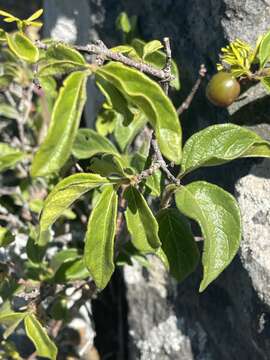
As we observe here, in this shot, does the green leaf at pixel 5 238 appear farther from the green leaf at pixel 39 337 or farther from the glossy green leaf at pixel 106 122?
the glossy green leaf at pixel 106 122

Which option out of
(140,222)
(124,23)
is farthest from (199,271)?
(124,23)

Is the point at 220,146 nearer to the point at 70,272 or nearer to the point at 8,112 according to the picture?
the point at 70,272

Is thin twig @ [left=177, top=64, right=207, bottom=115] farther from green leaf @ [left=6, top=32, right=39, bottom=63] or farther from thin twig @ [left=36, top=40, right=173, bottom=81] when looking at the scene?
green leaf @ [left=6, top=32, right=39, bottom=63]

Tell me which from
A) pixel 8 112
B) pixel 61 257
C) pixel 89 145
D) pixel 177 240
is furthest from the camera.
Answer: pixel 8 112

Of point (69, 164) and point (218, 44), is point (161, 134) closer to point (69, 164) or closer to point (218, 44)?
point (218, 44)

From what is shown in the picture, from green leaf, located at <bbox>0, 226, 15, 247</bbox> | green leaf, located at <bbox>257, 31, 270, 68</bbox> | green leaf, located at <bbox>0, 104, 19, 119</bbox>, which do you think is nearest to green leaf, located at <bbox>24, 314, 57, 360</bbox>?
green leaf, located at <bbox>0, 226, 15, 247</bbox>
